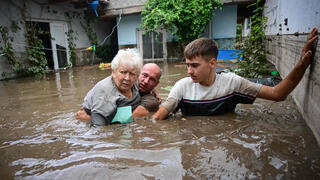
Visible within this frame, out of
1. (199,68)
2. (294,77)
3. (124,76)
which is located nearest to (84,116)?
(124,76)

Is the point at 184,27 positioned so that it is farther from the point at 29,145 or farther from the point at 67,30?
the point at 29,145

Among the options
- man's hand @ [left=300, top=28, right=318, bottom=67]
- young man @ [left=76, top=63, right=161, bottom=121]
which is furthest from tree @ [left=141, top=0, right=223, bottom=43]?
man's hand @ [left=300, top=28, right=318, bottom=67]

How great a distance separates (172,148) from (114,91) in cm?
116

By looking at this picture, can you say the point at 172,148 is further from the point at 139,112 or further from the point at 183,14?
the point at 183,14

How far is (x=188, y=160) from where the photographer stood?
5.75 ft

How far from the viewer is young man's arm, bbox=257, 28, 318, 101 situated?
2.06 metres

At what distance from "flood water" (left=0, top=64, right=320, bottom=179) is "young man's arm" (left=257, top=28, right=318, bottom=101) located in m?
0.36

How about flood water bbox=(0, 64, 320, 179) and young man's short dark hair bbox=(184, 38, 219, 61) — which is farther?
young man's short dark hair bbox=(184, 38, 219, 61)

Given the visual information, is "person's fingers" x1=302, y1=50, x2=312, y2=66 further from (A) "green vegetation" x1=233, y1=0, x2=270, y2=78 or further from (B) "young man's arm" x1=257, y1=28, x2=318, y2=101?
(A) "green vegetation" x1=233, y1=0, x2=270, y2=78

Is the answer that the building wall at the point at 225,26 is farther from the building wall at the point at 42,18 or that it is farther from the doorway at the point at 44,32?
the doorway at the point at 44,32

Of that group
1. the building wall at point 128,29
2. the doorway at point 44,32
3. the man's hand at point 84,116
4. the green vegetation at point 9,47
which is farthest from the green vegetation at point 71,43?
the man's hand at point 84,116

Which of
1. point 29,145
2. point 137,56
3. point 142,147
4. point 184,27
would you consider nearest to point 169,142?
point 142,147

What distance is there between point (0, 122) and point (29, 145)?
5.10 feet

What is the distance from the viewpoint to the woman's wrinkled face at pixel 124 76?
274cm
